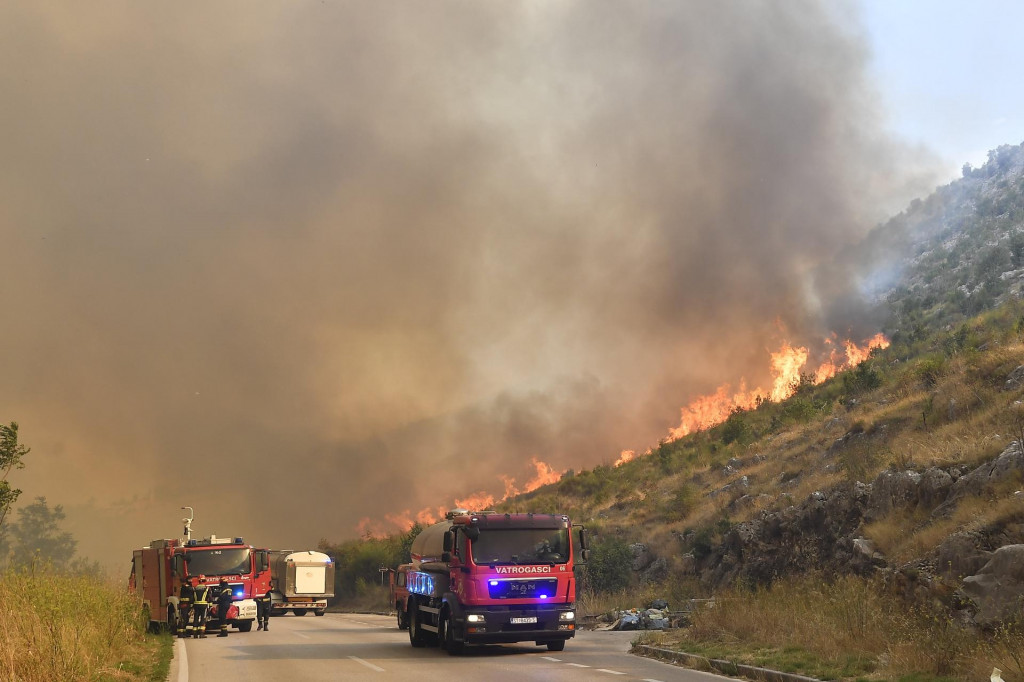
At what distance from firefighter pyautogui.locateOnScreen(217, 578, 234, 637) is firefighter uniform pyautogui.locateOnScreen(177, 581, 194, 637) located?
94cm

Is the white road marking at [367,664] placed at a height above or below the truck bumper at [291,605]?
above

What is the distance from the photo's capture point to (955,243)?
78.1m

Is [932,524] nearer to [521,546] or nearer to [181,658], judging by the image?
[521,546]

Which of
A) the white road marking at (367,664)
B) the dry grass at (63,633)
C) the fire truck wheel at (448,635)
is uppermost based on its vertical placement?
the dry grass at (63,633)

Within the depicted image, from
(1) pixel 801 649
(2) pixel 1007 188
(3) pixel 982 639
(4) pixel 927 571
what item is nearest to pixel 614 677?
(1) pixel 801 649

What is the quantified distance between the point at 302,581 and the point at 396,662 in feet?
102

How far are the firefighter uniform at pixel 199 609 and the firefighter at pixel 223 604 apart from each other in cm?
59

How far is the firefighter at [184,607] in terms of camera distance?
30.7m

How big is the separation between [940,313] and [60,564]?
57307mm

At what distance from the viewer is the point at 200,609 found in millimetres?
30375

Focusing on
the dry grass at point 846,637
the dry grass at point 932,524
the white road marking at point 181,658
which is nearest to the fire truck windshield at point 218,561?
the white road marking at point 181,658

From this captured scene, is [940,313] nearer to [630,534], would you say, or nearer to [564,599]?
[630,534]

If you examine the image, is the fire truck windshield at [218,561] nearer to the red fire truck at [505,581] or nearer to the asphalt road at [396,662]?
the asphalt road at [396,662]

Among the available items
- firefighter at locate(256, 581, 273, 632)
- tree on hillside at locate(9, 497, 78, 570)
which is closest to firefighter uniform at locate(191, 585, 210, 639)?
firefighter at locate(256, 581, 273, 632)
